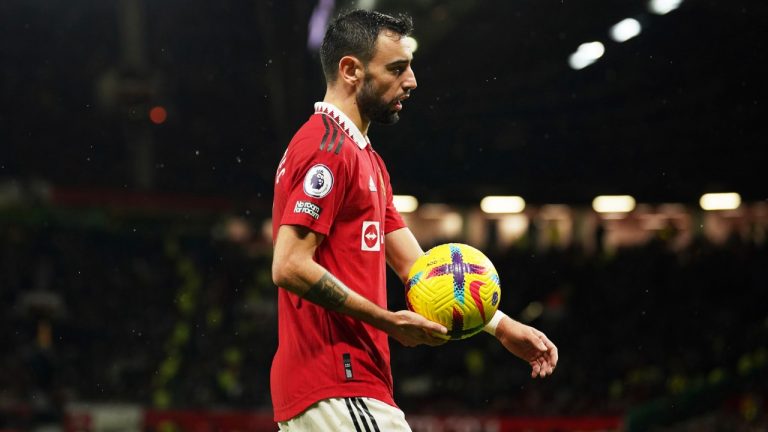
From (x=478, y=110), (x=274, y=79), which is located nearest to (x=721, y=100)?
(x=478, y=110)

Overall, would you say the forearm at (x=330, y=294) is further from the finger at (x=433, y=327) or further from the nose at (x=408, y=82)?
the nose at (x=408, y=82)

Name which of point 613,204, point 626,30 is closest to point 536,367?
point 626,30

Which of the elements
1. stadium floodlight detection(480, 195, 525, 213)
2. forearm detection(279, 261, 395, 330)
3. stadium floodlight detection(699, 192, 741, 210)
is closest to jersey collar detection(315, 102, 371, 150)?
forearm detection(279, 261, 395, 330)

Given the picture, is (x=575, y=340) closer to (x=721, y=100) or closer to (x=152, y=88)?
(x=721, y=100)

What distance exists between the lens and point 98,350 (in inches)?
771

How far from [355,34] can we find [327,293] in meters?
0.88

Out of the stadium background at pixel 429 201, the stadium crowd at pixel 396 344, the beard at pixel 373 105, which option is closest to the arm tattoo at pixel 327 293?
the beard at pixel 373 105

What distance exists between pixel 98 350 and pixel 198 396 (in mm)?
4054

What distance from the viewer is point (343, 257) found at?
10.0ft

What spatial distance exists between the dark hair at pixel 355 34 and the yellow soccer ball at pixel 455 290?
0.69 m

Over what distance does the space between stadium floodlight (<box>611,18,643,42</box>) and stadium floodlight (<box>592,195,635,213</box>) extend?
786 cm

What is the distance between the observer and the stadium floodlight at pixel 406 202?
23.0 meters

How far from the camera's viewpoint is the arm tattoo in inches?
112

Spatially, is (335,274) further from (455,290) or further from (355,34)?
(355,34)
